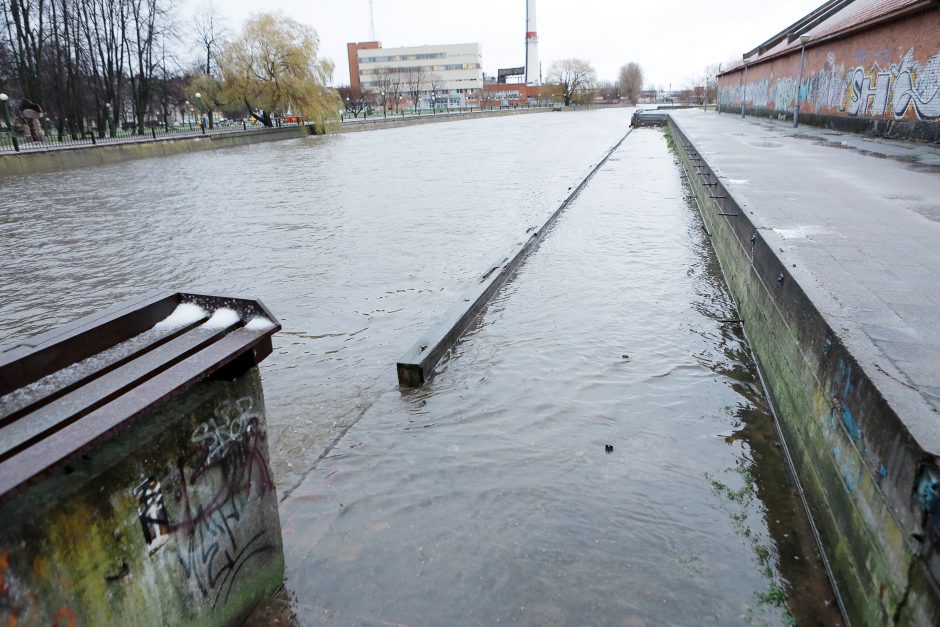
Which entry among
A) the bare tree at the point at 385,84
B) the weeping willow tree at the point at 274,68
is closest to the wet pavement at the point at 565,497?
the weeping willow tree at the point at 274,68

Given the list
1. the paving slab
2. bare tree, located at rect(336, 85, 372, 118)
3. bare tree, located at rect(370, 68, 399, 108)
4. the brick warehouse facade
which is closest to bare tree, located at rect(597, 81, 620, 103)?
bare tree, located at rect(370, 68, 399, 108)

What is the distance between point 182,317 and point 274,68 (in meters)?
43.9

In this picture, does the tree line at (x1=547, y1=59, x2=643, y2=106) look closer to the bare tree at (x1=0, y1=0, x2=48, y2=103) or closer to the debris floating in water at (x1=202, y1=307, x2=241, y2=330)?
the bare tree at (x1=0, y1=0, x2=48, y2=103)

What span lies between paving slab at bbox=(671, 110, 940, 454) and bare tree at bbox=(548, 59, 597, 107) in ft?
362

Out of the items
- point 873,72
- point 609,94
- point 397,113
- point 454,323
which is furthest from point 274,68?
point 609,94

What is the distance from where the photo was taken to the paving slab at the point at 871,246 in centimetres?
317

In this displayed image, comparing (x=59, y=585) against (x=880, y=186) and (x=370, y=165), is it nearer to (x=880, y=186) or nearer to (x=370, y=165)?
(x=880, y=186)

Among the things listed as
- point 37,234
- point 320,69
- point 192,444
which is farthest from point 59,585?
point 320,69

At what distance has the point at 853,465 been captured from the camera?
9.84ft

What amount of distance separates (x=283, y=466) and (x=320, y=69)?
140 feet

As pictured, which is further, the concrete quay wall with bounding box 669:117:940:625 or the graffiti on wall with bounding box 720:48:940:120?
the graffiti on wall with bounding box 720:48:940:120

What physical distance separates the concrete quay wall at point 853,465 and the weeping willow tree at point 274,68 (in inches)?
1618

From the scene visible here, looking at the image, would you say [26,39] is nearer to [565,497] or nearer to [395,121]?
[395,121]

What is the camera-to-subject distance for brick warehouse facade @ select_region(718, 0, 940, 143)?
49.2 ft
